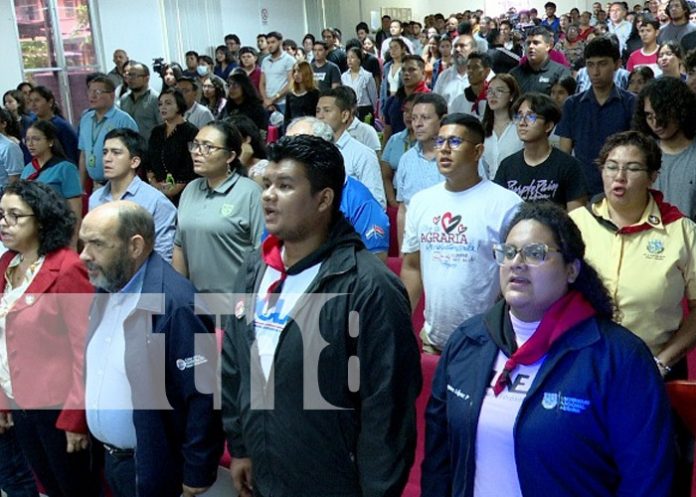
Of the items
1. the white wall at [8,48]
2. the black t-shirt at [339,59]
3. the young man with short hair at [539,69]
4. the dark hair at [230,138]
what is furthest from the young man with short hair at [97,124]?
the black t-shirt at [339,59]

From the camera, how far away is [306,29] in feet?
59.1

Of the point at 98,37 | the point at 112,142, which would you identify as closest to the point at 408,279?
the point at 112,142

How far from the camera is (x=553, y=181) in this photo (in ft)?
12.6

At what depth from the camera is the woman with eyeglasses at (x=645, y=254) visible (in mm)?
2646

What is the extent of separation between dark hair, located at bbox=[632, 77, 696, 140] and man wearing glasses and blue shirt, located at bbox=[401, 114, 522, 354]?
0.84 meters

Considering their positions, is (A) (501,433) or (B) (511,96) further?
(B) (511,96)

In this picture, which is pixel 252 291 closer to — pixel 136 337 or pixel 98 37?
pixel 136 337

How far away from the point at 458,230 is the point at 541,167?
1032mm

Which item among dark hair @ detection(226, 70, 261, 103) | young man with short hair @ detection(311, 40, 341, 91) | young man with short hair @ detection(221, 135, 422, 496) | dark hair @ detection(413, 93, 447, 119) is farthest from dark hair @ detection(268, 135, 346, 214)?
young man with short hair @ detection(311, 40, 341, 91)

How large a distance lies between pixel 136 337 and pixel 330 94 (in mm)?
2637

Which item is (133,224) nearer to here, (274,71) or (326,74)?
(326,74)

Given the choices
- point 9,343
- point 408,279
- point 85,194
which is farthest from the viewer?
→ point 85,194

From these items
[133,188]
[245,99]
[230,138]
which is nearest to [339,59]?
[245,99]

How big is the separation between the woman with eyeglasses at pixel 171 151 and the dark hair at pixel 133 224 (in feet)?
9.33
